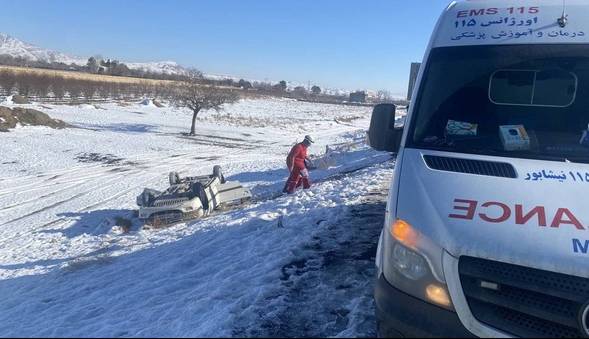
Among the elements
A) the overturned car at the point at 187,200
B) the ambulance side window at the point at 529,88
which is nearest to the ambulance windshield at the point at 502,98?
the ambulance side window at the point at 529,88

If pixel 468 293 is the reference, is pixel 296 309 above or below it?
below

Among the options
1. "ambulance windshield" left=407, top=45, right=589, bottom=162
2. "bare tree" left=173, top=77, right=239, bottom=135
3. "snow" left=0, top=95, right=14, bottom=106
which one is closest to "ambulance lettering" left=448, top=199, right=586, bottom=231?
"ambulance windshield" left=407, top=45, right=589, bottom=162

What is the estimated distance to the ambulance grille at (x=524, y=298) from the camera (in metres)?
2.76

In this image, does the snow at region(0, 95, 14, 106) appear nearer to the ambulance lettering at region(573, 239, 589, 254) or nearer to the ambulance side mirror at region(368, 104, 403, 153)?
the ambulance side mirror at region(368, 104, 403, 153)

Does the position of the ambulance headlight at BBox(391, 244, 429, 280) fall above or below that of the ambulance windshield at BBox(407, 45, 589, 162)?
below

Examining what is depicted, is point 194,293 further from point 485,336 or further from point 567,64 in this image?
point 567,64

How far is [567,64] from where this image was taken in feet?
12.9

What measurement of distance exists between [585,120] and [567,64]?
483mm

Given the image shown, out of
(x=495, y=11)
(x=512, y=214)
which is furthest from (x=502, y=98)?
(x=512, y=214)

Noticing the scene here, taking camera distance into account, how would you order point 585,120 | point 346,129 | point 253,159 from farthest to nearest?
point 346,129 < point 253,159 < point 585,120

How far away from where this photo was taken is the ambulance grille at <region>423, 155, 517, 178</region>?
3305mm

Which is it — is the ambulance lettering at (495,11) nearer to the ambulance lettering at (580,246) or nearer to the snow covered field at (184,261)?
the ambulance lettering at (580,246)

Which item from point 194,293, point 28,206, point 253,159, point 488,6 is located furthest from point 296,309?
point 253,159

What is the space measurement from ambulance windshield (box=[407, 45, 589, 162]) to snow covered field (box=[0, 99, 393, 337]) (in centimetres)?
179
